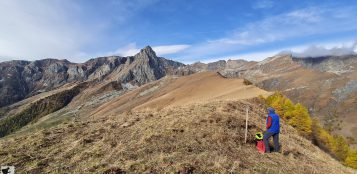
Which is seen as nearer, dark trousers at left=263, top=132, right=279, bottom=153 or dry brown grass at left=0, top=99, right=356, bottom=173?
dry brown grass at left=0, top=99, right=356, bottom=173

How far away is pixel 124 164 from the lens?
1551 centimetres

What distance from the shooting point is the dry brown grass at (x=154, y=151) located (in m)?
15.6

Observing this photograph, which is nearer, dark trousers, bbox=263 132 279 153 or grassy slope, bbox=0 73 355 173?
grassy slope, bbox=0 73 355 173

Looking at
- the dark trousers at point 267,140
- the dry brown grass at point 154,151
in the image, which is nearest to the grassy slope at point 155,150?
the dry brown grass at point 154,151

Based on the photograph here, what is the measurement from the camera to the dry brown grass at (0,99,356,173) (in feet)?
51.2

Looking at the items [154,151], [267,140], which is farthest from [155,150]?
[267,140]

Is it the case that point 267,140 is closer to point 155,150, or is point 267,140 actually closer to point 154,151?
point 155,150

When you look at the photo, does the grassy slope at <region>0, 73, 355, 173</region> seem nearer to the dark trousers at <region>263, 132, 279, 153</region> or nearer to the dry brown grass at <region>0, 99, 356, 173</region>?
the dry brown grass at <region>0, 99, 356, 173</region>

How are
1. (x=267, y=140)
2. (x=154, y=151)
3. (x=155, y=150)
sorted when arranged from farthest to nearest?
(x=267, y=140) → (x=155, y=150) → (x=154, y=151)

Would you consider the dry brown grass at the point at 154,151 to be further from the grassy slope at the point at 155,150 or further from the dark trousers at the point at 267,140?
the dark trousers at the point at 267,140

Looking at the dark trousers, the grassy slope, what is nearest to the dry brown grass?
the grassy slope

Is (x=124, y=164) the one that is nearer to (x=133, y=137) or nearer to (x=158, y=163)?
(x=158, y=163)

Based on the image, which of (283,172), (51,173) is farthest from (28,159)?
(283,172)

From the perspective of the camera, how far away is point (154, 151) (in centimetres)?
1750
